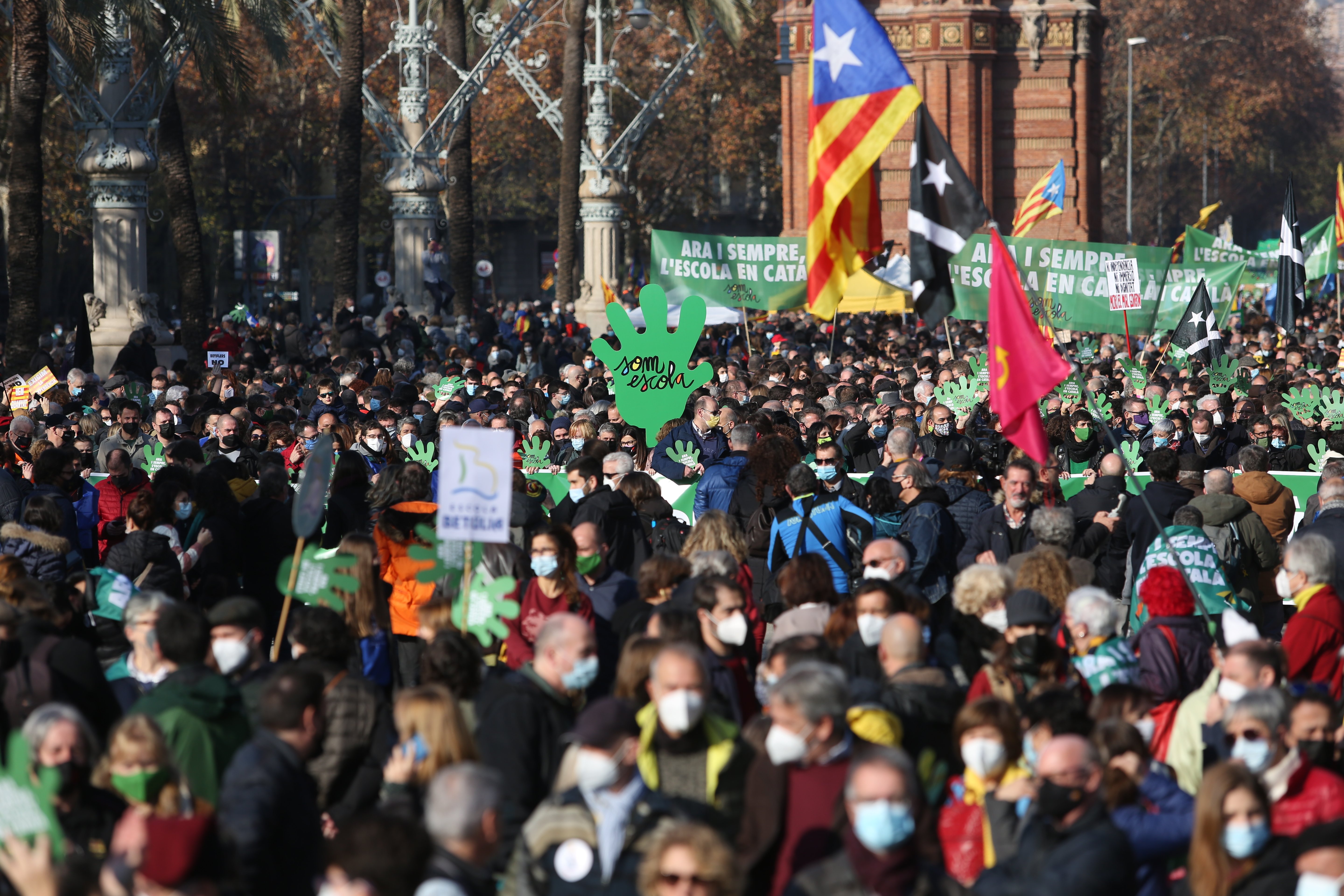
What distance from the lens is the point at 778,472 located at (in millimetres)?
10102

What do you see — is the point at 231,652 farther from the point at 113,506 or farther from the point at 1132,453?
the point at 1132,453

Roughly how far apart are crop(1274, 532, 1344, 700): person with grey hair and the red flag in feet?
5.73

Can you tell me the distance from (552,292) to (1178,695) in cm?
5224

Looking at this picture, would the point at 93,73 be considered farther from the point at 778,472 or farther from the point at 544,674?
the point at 544,674

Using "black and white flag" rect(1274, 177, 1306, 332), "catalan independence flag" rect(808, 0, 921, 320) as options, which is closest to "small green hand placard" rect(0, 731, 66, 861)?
"catalan independence flag" rect(808, 0, 921, 320)

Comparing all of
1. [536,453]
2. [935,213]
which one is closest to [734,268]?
[935,213]

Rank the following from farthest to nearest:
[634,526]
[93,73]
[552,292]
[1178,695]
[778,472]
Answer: [552,292], [93,73], [778,472], [634,526], [1178,695]

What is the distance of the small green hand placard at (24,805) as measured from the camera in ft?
14.4

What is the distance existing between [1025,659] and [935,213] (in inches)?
399

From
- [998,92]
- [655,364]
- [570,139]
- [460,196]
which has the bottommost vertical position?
[655,364]

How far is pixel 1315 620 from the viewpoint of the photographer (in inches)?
271

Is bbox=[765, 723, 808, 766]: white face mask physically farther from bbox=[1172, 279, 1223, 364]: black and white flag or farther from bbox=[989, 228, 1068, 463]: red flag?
bbox=[1172, 279, 1223, 364]: black and white flag

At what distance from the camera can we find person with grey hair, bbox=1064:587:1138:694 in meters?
6.47

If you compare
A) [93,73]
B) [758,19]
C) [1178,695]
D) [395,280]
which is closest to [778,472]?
[1178,695]
